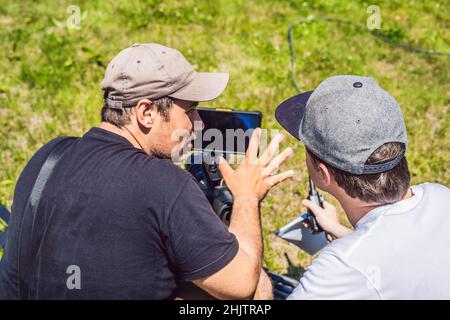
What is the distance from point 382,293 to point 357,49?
4191mm

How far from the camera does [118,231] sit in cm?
181

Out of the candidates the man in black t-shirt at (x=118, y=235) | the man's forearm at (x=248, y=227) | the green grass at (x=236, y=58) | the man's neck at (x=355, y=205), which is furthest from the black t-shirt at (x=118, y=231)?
the green grass at (x=236, y=58)

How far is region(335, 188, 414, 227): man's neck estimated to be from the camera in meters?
1.84

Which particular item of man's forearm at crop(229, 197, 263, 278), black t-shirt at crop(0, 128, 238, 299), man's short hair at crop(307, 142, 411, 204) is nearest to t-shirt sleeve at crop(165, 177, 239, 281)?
black t-shirt at crop(0, 128, 238, 299)

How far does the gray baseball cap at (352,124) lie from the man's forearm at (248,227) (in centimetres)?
52

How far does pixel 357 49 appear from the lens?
521 centimetres

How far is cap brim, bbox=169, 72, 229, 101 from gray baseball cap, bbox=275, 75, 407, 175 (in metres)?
0.71

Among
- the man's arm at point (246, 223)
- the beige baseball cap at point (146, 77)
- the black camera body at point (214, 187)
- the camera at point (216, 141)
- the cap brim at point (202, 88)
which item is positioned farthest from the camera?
the camera at point (216, 141)

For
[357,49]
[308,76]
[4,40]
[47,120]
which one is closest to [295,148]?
[308,76]

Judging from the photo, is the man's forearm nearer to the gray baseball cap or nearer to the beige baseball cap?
the gray baseball cap

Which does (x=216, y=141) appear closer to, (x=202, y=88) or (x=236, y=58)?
(x=202, y=88)

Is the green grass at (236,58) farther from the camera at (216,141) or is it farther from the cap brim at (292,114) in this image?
the cap brim at (292,114)

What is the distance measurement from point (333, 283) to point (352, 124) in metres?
0.64

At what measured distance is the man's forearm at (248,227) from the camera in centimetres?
209
